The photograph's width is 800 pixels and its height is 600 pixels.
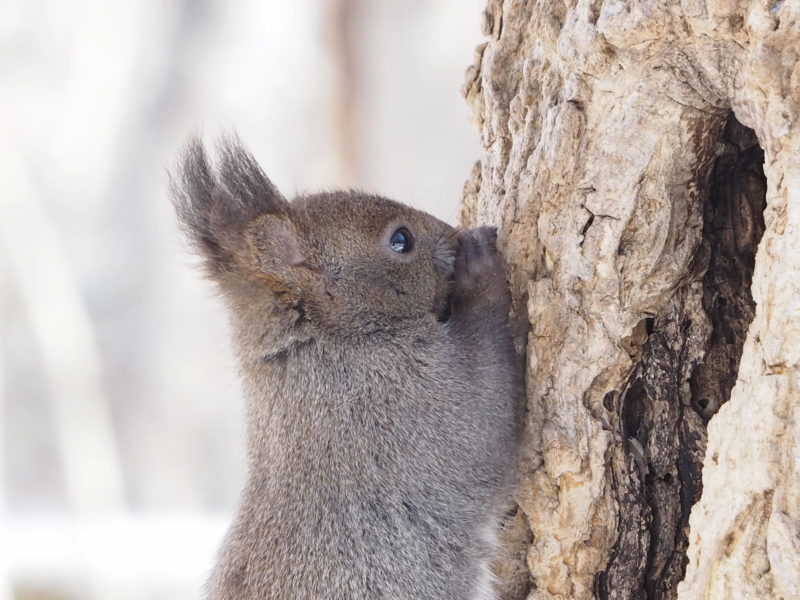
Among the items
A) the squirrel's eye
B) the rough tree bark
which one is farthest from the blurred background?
the rough tree bark

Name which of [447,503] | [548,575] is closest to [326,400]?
[447,503]

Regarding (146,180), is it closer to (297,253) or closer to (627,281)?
(297,253)

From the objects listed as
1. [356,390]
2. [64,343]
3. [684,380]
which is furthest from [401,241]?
[64,343]

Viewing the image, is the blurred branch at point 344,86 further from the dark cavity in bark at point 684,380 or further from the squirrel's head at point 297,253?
the dark cavity in bark at point 684,380

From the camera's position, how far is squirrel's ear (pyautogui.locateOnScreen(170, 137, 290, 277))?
1.71 m

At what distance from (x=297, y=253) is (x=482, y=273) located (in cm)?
34

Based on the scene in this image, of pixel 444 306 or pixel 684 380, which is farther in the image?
pixel 444 306

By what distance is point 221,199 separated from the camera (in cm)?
171

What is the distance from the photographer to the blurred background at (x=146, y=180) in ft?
17.5

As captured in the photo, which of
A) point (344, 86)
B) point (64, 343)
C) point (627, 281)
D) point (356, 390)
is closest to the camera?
point (627, 281)

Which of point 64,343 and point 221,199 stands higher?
point 221,199

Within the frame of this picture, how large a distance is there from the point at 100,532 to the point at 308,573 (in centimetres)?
382

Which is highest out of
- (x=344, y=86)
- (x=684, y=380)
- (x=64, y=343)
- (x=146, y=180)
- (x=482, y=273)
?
(x=344, y=86)

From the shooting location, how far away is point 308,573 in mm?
1627
